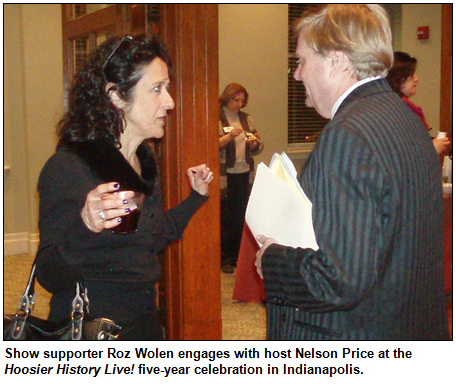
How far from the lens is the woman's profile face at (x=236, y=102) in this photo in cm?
512

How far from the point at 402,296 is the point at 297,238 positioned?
0.89 ft

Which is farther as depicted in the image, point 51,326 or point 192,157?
point 192,157

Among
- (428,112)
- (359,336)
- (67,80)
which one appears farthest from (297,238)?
(428,112)

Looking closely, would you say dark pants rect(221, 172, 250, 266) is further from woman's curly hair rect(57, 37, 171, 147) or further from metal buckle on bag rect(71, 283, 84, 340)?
metal buckle on bag rect(71, 283, 84, 340)

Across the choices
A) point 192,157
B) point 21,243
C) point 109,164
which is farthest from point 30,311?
point 21,243

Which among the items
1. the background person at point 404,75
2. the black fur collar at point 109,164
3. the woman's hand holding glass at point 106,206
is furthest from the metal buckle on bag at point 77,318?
the background person at point 404,75

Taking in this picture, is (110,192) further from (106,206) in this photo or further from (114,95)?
(114,95)

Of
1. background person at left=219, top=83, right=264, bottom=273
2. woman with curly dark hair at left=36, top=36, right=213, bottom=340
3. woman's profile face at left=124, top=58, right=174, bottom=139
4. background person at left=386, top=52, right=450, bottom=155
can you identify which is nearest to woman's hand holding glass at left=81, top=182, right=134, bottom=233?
woman with curly dark hair at left=36, top=36, right=213, bottom=340

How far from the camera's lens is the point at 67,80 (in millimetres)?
3123

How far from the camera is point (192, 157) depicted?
Result: 2865 mm

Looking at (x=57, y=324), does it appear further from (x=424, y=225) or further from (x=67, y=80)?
(x=67, y=80)

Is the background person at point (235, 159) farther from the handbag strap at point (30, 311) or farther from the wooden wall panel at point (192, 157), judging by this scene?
the handbag strap at point (30, 311)

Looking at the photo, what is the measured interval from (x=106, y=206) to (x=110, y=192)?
5 centimetres

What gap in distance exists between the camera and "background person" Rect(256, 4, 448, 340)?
105cm
